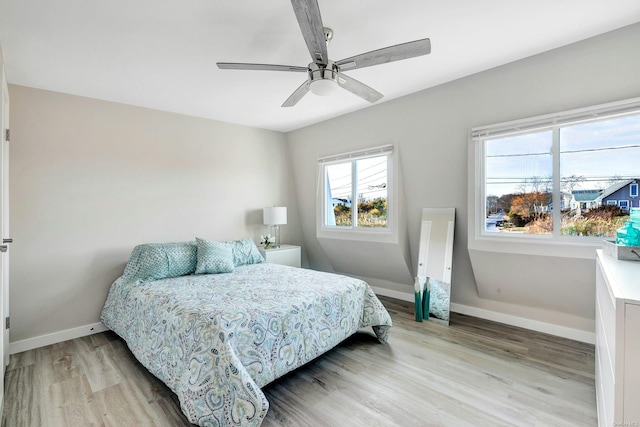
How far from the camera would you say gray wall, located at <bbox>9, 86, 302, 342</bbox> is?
9.43 ft

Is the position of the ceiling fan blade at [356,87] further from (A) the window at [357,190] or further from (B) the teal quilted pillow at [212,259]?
(B) the teal quilted pillow at [212,259]

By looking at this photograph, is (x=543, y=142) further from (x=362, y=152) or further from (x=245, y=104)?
(x=245, y=104)

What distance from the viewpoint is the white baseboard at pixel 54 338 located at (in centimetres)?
279

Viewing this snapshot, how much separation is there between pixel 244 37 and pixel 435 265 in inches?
115

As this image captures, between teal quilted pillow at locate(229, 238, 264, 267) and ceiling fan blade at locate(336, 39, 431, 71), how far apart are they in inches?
97.8

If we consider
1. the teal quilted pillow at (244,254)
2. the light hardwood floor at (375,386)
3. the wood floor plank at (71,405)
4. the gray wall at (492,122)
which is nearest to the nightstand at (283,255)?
the teal quilted pillow at (244,254)

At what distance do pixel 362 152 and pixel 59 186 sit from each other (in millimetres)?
3354

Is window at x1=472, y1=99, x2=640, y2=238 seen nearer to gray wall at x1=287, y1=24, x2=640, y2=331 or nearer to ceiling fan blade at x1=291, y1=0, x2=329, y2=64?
gray wall at x1=287, y1=24, x2=640, y2=331

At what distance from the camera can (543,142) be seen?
2.74 metres

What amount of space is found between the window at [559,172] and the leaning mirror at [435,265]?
37cm

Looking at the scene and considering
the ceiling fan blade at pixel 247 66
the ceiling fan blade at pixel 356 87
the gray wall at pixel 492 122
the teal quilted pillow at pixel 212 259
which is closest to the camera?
the ceiling fan blade at pixel 247 66

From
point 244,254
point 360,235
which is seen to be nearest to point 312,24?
point 244,254

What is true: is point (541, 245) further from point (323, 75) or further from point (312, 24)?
point (312, 24)

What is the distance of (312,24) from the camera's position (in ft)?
5.16
